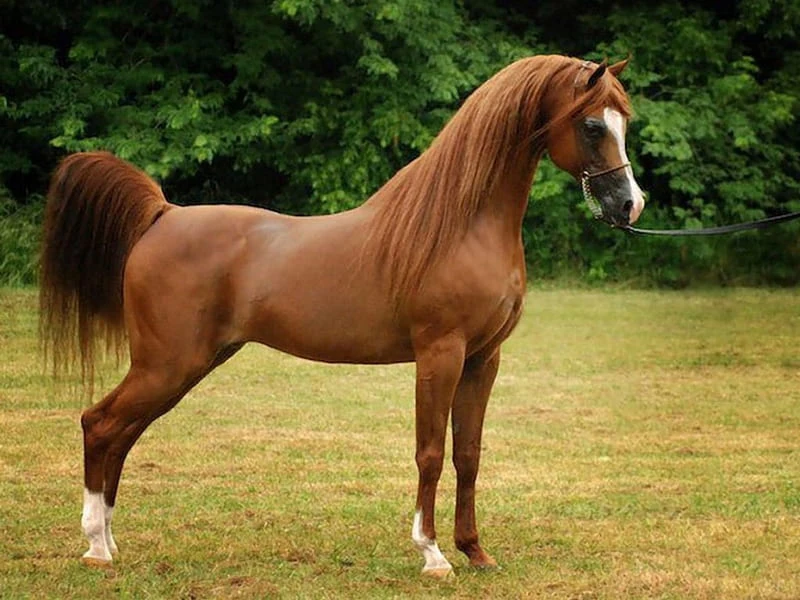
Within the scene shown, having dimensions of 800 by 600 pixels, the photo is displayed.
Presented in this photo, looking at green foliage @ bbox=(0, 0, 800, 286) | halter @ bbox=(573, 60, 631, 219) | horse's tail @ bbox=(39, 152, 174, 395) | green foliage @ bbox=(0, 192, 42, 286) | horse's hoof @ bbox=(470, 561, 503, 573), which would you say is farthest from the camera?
green foliage @ bbox=(0, 0, 800, 286)

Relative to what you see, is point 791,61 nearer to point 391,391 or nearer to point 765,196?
point 765,196

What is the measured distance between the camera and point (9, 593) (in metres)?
4.52

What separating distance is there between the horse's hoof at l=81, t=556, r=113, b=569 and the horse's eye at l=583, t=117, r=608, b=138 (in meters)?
2.42

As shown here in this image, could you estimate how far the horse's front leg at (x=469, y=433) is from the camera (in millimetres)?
4992

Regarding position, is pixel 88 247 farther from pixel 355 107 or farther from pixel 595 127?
pixel 355 107

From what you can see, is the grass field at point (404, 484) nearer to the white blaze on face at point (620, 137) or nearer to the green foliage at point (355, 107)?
the white blaze on face at point (620, 137)

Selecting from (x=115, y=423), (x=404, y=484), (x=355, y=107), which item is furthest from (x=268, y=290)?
(x=355, y=107)

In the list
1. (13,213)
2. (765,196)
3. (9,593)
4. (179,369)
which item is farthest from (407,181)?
(765,196)

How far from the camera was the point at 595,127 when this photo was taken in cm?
467

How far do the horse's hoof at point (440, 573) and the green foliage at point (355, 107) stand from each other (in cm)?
1248

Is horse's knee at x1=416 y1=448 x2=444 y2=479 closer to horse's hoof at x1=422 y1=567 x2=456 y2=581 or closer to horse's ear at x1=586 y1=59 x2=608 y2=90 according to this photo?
horse's hoof at x1=422 y1=567 x2=456 y2=581

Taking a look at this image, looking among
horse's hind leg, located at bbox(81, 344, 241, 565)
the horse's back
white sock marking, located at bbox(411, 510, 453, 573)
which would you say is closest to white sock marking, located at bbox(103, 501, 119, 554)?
horse's hind leg, located at bbox(81, 344, 241, 565)

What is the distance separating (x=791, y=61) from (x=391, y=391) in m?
12.9

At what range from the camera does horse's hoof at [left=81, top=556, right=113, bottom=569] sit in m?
4.88
